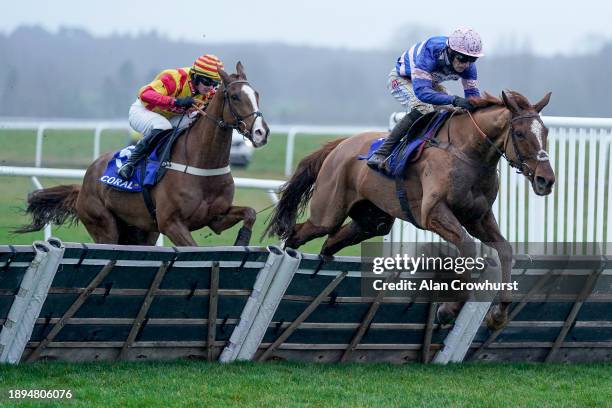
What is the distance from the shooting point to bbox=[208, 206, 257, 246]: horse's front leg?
23.3ft

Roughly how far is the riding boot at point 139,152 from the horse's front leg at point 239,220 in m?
0.66

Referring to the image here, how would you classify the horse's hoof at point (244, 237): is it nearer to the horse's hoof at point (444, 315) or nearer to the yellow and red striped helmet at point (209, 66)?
the yellow and red striped helmet at point (209, 66)

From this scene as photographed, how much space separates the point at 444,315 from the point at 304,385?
1.02 meters

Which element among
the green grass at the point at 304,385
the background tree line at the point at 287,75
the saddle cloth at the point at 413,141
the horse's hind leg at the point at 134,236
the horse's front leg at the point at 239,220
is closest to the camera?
the green grass at the point at 304,385

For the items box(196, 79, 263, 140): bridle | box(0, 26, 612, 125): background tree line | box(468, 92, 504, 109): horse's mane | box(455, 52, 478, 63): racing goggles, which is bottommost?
box(0, 26, 612, 125): background tree line

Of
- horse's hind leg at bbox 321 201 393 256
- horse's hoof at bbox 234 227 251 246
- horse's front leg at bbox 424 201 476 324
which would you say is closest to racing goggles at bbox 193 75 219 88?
horse's hoof at bbox 234 227 251 246

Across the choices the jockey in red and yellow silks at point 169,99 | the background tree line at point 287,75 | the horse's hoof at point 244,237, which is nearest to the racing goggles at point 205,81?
the jockey in red and yellow silks at point 169,99

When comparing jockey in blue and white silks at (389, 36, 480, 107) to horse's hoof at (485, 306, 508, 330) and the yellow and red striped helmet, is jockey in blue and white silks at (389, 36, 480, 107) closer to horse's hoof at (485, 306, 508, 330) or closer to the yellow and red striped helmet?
horse's hoof at (485, 306, 508, 330)

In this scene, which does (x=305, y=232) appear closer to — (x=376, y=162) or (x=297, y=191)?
(x=297, y=191)

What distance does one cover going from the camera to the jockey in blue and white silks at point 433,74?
6348 millimetres

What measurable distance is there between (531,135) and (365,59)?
2886cm

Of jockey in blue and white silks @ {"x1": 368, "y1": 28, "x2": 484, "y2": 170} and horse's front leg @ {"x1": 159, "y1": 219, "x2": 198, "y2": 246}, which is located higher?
jockey in blue and white silks @ {"x1": 368, "y1": 28, "x2": 484, "y2": 170}

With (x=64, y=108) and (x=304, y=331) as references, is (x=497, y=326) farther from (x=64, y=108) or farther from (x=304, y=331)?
(x=64, y=108)

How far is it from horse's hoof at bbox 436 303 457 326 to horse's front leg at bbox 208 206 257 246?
1514 mm
